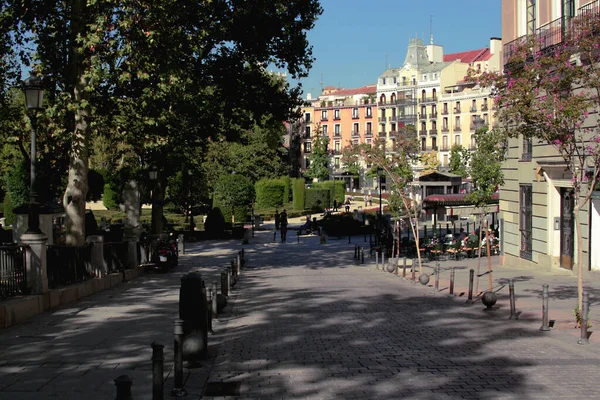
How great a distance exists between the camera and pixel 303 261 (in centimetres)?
3159

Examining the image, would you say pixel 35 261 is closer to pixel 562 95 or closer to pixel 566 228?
pixel 562 95

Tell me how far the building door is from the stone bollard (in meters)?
16.2

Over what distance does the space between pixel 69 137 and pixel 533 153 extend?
1591 centimetres

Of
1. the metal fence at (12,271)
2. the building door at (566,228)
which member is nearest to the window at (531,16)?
the building door at (566,228)

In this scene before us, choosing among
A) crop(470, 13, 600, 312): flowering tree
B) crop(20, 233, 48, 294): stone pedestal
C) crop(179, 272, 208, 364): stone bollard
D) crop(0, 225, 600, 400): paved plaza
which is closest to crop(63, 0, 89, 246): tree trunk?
crop(0, 225, 600, 400): paved plaza

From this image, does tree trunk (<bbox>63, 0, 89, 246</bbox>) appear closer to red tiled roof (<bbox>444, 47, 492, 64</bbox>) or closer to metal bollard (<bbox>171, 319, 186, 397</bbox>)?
metal bollard (<bbox>171, 319, 186, 397</bbox>)

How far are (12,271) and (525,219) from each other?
62.3 feet

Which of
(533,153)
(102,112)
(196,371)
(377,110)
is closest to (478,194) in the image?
(533,153)

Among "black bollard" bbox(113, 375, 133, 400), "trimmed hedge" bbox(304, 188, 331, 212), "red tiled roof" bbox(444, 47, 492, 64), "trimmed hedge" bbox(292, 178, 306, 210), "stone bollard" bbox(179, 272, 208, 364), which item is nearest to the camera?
"black bollard" bbox(113, 375, 133, 400)

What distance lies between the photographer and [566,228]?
917 inches

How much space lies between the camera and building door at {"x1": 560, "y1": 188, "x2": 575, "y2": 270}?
2297 centimetres

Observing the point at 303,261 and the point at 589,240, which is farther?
the point at 303,261

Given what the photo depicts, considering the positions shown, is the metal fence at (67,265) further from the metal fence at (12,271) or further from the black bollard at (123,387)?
the black bollard at (123,387)

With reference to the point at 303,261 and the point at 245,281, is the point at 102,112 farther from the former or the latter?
the point at 303,261
